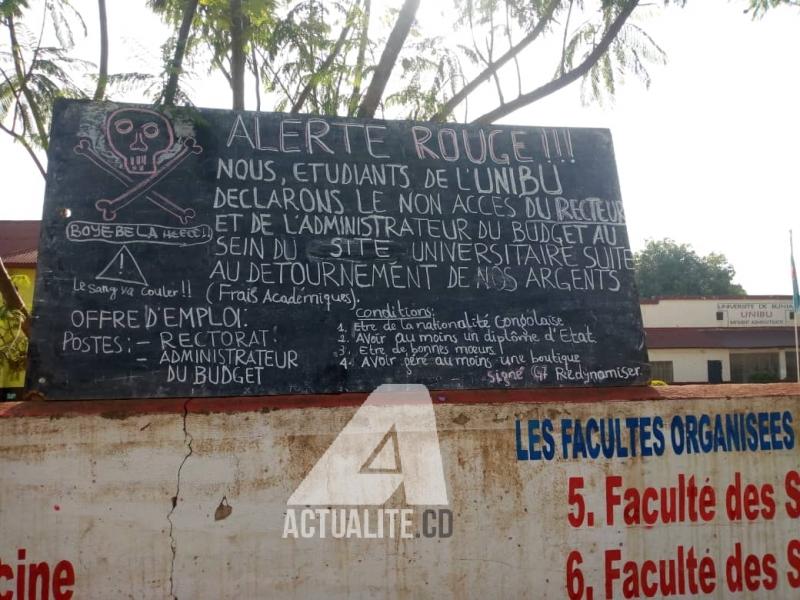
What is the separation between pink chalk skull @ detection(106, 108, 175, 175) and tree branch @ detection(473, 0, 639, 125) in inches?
165

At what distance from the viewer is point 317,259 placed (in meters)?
5.09

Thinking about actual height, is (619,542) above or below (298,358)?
below

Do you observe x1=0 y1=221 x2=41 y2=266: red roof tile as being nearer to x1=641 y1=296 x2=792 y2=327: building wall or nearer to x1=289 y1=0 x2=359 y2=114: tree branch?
x1=289 y1=0 x2=359 y2=114: tree branch

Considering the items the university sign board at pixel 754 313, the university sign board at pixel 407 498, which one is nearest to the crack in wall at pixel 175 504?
the university sign board at pixel 407 498

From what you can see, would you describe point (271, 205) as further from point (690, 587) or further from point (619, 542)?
point (690, 587)

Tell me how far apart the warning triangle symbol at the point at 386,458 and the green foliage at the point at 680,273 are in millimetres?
44176

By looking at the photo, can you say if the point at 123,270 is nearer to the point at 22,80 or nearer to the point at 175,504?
the point at 175,504

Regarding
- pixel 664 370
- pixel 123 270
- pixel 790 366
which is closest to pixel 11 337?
pixel 123 270

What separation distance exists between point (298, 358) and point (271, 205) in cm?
119

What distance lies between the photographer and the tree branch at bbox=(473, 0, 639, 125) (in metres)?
Answer: 8.30

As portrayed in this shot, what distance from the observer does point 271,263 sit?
197 inches

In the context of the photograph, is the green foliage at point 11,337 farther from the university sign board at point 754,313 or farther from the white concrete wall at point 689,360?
the university sign board at point 754,313

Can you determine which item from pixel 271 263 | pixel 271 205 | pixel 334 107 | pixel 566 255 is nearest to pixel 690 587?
pixel 566 255

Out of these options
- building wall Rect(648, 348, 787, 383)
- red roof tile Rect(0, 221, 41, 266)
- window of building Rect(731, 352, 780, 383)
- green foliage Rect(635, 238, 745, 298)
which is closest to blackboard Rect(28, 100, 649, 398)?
red roof tile Rect(0, 221, 41, 266)
